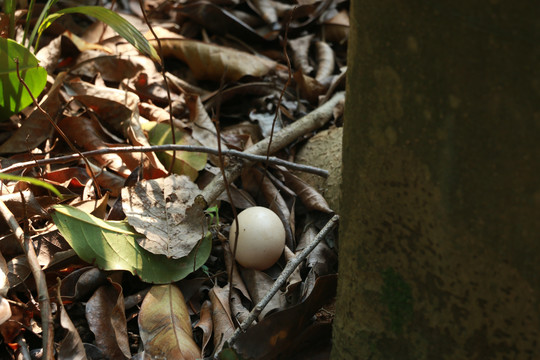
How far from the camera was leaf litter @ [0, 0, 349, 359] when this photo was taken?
168cm

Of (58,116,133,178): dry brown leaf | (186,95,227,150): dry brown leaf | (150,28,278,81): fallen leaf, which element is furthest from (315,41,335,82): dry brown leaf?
(58,116,133,178): dry brown leaf

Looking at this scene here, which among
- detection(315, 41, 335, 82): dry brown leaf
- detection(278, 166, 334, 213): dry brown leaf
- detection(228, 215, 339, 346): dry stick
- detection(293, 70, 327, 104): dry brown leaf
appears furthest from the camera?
detection(315, 41, 335, 82): dry brown leaf

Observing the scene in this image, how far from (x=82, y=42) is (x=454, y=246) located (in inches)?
88.0

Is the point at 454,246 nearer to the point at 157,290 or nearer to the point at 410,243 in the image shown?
the point at 410,243

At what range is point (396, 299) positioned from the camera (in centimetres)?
126

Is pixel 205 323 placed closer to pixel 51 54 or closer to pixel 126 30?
pixel 126 30

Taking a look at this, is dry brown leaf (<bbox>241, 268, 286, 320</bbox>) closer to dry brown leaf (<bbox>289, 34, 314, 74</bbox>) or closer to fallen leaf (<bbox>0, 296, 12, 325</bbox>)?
fallen leaf (<bbox>0, 296, 12, 325</bbox>)

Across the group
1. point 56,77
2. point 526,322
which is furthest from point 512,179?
point 56,77

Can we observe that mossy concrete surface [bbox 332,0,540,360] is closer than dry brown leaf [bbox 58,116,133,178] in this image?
Yes

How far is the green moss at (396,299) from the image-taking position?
1.24m

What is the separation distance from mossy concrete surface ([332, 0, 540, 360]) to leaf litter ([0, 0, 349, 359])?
16.4 inches

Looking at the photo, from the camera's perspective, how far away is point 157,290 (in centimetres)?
181

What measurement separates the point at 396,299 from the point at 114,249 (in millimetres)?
915

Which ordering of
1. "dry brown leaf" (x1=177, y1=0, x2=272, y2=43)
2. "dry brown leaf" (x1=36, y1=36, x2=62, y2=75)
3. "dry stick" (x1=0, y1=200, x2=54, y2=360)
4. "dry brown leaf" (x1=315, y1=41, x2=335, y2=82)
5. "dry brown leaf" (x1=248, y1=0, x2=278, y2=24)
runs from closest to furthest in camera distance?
"dry stick" (x1=0, y1=200, x2=54, y2=360) < "dry brown leaf" (x1=36, y1=36, x2=62, y2=75) < "dry brown leaf" (x1=315, y1=41, x2=335, y2=82) < "dry brown leaf" (x1=177, y1=0, x2=272, y2=43) < "dry brown leaf" (x1=248, y1=0, x2=278, y2=24)
